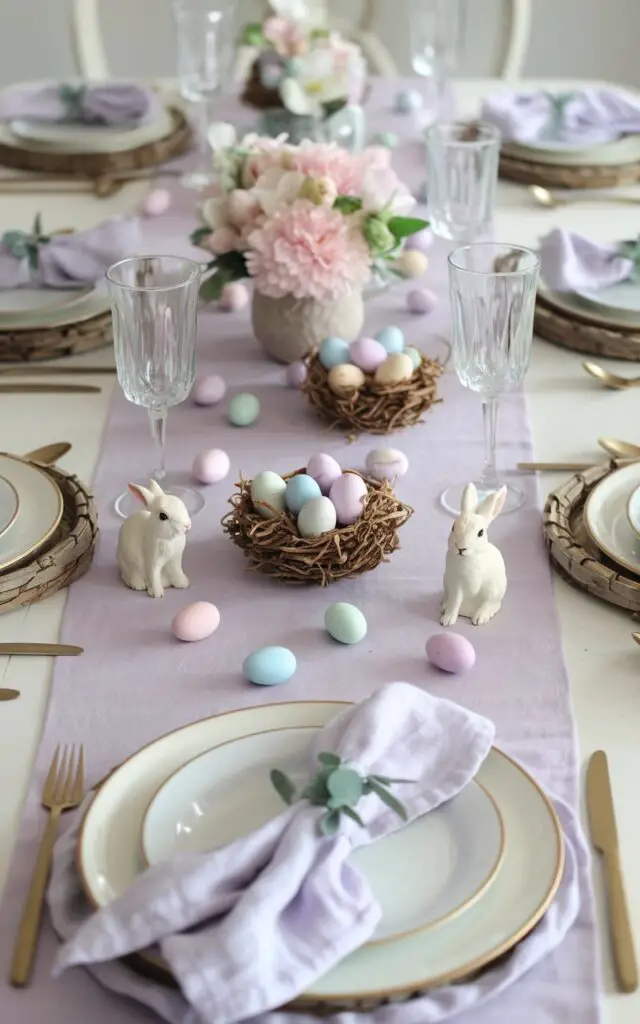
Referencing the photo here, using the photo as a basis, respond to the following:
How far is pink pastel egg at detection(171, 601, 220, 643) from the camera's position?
93 centimetres

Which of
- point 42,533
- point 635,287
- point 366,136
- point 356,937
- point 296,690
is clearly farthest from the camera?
point 366,136

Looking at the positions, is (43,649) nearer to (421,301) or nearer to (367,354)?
(367,354)

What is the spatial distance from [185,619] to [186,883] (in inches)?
13.3

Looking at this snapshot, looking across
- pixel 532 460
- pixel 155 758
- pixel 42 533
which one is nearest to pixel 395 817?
pixel 155 758

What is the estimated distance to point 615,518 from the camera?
1.02 meters

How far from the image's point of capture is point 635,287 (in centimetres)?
144

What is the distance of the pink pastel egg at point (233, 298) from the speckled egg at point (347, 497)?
2.04 feet

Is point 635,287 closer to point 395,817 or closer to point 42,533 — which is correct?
point 42,533

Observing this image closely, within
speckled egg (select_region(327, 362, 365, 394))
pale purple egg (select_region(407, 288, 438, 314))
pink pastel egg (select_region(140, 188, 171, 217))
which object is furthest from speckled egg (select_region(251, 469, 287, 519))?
pink pastel egg (select_region(140, 188, 171, 217))

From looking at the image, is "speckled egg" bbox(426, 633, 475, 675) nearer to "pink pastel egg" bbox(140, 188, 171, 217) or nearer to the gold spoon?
the gold spoon

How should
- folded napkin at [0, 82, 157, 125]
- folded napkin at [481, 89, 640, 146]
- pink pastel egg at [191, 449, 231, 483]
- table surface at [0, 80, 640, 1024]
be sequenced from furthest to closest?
folded napkin at [0, 82, 157, 125], folded napkin at [481, 89, 640, 146], pink pastel egg at [191, 449, 231, 483], table surface at [0, 80, 640, 1024]

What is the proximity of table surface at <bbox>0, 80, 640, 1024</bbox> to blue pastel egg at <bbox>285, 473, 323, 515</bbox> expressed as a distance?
199 mm

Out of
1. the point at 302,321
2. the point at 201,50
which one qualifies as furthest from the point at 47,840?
the point at 201,50

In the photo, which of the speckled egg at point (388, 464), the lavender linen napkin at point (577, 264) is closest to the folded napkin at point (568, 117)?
the lavender linen napkin at point (577, 264)
